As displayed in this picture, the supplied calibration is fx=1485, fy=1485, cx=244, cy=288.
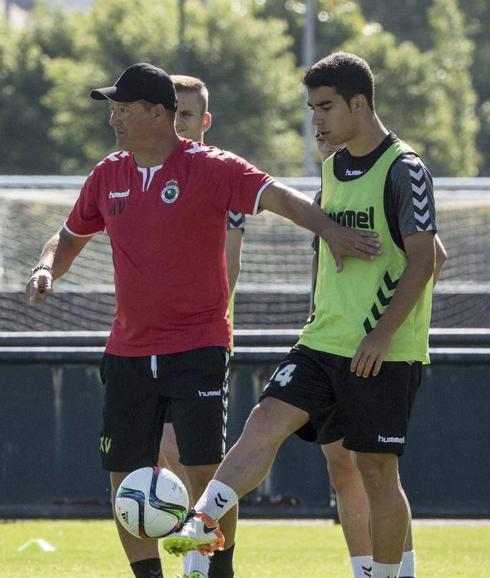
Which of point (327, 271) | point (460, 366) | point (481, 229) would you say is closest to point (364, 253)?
point (327, 271)

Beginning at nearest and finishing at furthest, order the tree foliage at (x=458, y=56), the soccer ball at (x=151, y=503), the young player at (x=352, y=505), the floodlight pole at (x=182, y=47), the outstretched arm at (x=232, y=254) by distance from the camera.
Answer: the soccer ball at (x=151, y=503) → the young player at (x=352, y=505) → the outstretched arm at (x=232, y=254) → the floodlight pole at (x=182, y=47) → the tree foliage at (x=458, y=56)

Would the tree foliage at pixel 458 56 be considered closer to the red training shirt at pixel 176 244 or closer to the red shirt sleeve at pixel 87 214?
the red shirt sleeve at pixel 87 214

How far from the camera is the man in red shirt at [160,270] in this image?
671 cm

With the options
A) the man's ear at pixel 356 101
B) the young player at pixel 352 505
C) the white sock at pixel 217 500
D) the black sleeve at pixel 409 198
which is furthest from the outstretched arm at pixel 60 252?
the black sleeve at pixel 409 198

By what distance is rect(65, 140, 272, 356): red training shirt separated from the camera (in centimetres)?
670

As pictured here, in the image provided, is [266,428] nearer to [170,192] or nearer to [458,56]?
[170,192]

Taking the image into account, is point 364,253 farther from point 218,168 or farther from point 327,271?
point 218,168

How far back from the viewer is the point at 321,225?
644 cm

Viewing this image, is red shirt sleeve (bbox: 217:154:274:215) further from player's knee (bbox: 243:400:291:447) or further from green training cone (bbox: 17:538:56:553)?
green training cone (bbox: 17:538:56:553)

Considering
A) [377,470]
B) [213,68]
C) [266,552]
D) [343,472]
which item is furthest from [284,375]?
[213,68]

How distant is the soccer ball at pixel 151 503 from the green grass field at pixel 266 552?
2.30 metres

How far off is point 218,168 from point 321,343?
0.94m

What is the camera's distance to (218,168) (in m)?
6.75

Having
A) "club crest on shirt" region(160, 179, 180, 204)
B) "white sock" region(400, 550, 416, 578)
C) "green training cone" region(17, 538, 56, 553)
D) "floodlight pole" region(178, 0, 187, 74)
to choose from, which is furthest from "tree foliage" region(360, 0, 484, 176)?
"club crest on shirt" region(160, 179, 180, 204)
